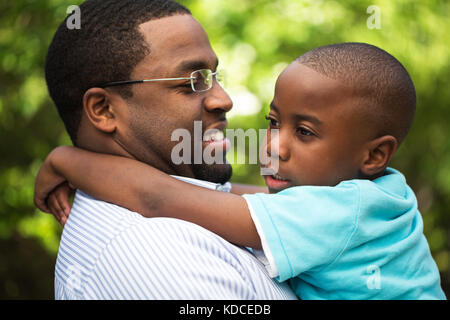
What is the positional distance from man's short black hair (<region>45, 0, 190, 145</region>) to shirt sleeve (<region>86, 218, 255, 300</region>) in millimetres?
803

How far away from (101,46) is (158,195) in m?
0.81

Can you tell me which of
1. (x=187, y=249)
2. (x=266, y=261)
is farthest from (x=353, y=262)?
(x=187, y=249)

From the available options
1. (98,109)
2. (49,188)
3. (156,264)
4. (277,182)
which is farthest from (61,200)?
(277,182)

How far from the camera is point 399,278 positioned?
6.17ft

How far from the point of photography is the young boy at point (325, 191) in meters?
1.75

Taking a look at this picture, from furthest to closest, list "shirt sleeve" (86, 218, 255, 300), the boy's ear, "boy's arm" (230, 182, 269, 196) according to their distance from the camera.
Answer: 1. "boy's arm" (230, 182, 269, 196)
2. the boy's ear
3. "shirt sleeve" (86, 218, 255, 300)

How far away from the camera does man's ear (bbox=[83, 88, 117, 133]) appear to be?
87.4 inches

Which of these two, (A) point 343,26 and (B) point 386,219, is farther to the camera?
(A) point 343,26

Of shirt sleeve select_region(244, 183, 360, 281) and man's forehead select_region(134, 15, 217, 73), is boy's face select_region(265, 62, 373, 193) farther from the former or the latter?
man's forehead select_region(134, 15, 217, 73)

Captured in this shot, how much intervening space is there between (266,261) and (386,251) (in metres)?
0.46

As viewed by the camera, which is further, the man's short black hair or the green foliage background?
the green foliage background

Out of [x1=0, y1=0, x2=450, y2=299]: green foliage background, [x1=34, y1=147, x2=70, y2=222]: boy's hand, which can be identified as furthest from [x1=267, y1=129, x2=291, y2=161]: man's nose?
[x1=0, y1=0, x2=450, y2=299]: green foliage background

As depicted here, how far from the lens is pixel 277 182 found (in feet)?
7.18
